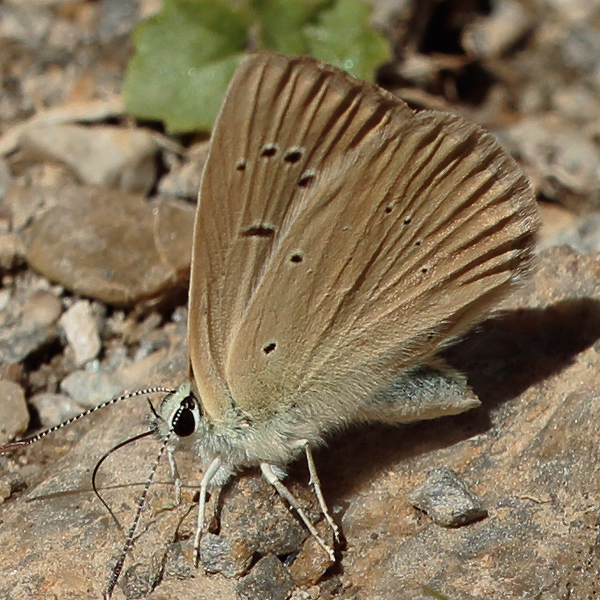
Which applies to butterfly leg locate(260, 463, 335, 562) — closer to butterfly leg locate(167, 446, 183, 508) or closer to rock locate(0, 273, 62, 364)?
butterfly leg locate(167, 446, 183, 508)

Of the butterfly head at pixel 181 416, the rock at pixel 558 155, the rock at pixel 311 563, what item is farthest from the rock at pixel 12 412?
the rock at pixel 558 155

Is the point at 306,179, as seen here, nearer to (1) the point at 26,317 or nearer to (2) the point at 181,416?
(2) the point at 181,416

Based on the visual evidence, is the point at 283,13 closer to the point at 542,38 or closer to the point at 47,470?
the point at 542,38

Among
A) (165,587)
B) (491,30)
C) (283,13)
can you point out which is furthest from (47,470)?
(491,30)

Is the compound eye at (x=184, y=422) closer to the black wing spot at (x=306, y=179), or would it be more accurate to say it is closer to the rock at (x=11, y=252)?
the black wing spot at (x=306, y=179)

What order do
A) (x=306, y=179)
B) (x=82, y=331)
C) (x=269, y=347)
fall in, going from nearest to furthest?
1. (x=306, y=179)
2. (x=269, y=347)
3. (x=82, y=331)

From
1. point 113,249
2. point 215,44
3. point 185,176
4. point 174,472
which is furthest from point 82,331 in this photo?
point 215,44

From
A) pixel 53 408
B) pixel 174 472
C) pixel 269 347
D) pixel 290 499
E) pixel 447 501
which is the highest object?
pixel 269 347
